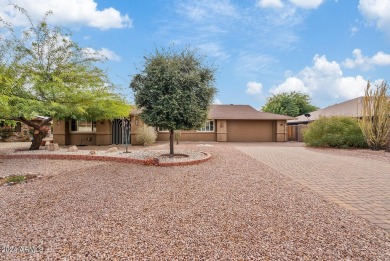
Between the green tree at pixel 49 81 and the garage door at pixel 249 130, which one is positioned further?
the garage door at pixel 249 130

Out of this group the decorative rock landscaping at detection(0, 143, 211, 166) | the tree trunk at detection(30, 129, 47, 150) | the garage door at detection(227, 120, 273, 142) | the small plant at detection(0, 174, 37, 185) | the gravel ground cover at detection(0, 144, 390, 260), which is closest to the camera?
the gravel ground cover at detection(0, 144, 390, 260)

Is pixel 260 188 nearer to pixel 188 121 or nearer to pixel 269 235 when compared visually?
pixel 269 235

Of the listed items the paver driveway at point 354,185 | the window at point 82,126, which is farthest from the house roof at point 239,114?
the paver driveway at point 354,185

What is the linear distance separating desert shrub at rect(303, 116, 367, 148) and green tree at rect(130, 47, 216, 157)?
10.3 m

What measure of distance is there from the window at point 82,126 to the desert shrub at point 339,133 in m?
16.9

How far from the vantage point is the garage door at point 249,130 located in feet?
77.0

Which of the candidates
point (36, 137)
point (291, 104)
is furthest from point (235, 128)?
point (291, 104)

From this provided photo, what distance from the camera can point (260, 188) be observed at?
5602 millimetres

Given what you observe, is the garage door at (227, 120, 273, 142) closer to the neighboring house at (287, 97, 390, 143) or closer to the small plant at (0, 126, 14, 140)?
the neighboring house at (287, 97, 390, 143)

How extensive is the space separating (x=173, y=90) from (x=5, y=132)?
2259cm

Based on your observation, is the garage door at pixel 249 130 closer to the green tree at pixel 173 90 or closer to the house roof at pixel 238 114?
the house roof at pixel 238 114

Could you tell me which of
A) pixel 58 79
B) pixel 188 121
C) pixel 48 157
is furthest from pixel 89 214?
pixel 58 79

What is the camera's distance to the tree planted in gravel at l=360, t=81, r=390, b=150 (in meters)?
14.6

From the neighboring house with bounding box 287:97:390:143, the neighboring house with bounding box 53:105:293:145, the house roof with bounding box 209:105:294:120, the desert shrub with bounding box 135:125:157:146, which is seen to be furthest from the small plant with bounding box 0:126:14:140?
the neighboring house with bounding box 287:97:390:143
